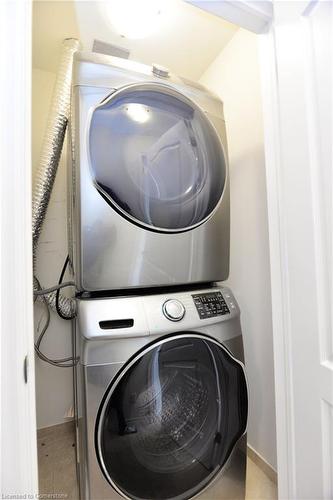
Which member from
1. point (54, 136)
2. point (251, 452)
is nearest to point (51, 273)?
point (54, 136)

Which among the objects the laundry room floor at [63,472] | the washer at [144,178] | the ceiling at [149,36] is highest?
the ceiling at [149,36]

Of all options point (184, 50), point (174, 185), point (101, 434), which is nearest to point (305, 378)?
point (101, 434)

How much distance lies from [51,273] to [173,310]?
1103mm

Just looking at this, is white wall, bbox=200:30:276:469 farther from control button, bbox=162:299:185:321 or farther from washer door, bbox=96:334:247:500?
control button, bbox=162:299:185:321

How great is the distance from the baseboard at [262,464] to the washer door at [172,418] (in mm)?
493

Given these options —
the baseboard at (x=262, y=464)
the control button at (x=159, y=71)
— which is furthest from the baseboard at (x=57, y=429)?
the control button at (x=159, y=71)

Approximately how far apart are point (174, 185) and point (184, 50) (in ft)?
3.81

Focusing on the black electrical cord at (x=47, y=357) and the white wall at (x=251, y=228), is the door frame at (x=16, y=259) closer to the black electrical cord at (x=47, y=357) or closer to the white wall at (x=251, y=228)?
the black electrical cord at (x=47, y=357)

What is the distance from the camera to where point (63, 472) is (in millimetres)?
1257

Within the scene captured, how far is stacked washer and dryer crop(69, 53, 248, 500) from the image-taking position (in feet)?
2.61

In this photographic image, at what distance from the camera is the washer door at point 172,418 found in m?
0.80

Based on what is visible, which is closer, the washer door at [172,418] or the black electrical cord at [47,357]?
the washer door at [172,418]

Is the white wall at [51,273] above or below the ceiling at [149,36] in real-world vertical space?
below

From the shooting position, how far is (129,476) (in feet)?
2.69
